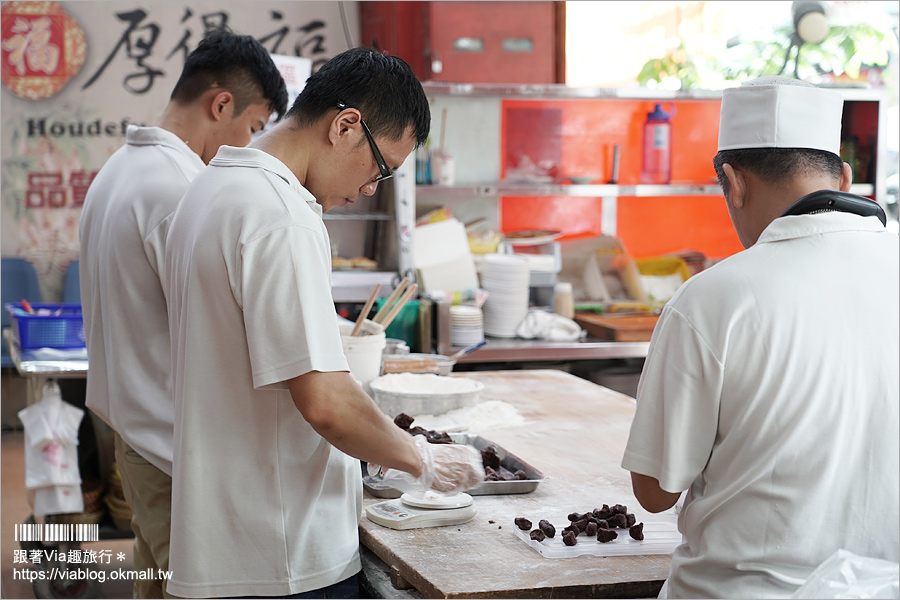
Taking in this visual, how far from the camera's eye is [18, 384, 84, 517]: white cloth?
12.4 ft

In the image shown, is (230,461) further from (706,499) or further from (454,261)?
(454,261)

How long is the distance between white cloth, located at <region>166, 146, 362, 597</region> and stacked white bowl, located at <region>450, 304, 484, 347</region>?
113 inches

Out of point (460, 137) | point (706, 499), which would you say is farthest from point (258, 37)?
point (706, 499)

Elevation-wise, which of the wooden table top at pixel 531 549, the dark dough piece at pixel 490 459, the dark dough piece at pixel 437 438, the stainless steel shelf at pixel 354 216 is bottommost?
the wooden table top at pixel 531 549

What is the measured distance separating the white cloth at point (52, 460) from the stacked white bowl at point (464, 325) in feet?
6.01

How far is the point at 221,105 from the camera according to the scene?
2463mm

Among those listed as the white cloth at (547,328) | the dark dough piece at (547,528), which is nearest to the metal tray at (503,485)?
the dark dough piece at (547,528)

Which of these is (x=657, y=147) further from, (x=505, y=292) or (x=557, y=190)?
(x=505, y=292)

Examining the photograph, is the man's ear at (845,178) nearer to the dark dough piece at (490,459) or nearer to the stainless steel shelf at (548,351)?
the dark dough piece at (490,459)

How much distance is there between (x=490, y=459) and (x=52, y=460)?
2523 millimetres

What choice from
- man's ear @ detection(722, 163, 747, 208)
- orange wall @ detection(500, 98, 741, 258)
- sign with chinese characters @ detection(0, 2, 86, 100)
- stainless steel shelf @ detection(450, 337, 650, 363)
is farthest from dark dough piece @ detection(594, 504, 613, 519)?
sign with chinese characters @ detection(0, 2, 86, 100)

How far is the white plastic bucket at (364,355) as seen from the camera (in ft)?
8.62

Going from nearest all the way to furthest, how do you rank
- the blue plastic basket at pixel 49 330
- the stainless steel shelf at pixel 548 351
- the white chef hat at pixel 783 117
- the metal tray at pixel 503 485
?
the white chef hat at pixel 783 117, the metal tray at pixel 503 485, the blue plastic basket at pixel 49 330, the stainless steel shelf at pixel 548 351

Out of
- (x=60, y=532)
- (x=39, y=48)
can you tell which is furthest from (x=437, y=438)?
(x=39, y=48)
